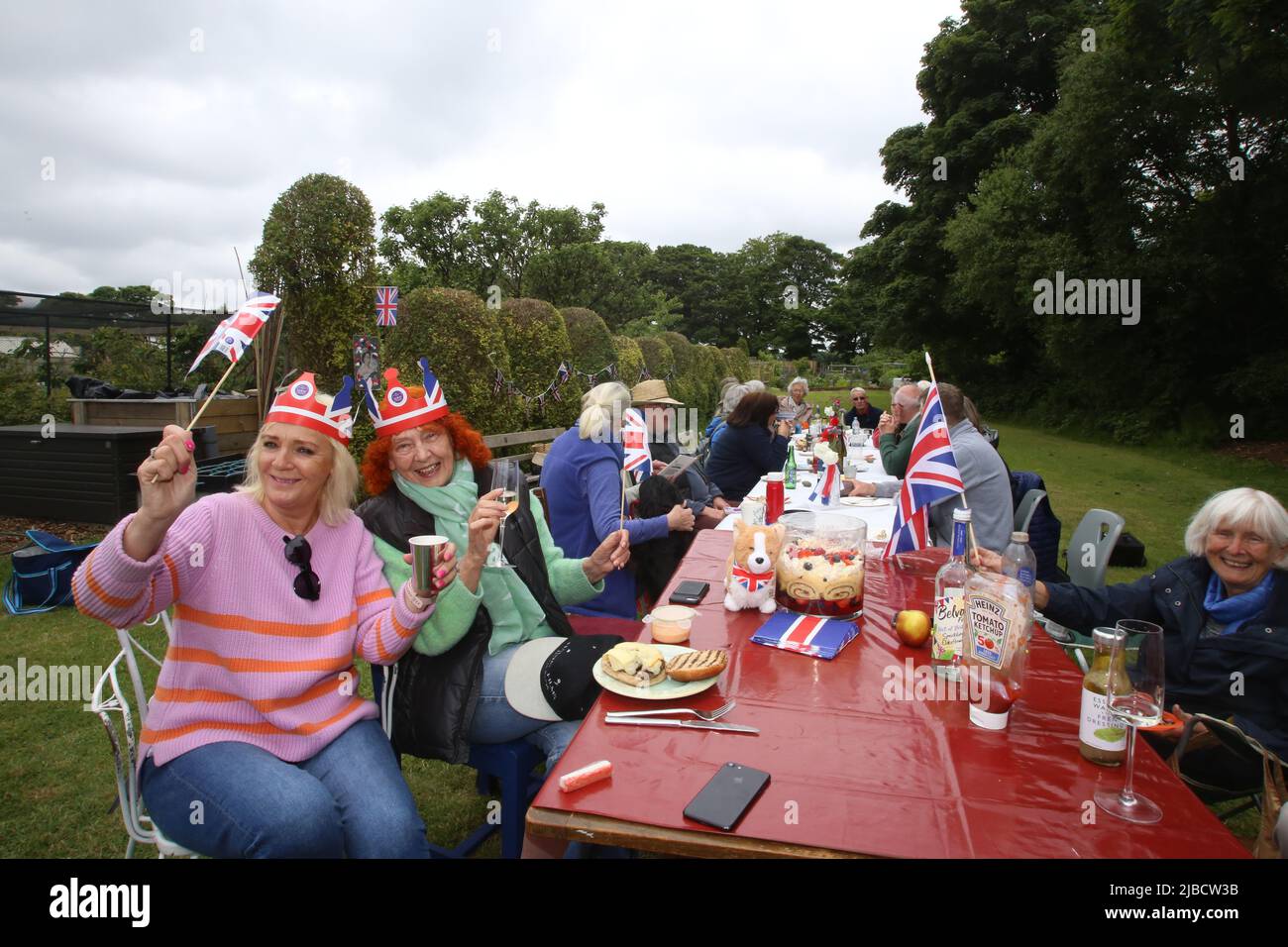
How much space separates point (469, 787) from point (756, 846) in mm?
2374

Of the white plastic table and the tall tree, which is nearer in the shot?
the white plastic table

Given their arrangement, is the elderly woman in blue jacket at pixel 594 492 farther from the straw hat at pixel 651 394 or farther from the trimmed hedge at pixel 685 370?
the trimmed hedge at pixel 685 370

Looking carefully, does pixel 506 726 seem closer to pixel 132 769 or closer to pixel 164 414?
pixel 132 769

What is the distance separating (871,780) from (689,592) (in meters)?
1.37

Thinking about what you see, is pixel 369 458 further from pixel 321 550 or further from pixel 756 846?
pixel 756 846

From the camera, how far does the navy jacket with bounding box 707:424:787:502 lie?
6426 millimetres

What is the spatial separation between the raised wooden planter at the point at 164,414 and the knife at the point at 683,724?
29.5ft

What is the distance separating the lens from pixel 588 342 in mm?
12320

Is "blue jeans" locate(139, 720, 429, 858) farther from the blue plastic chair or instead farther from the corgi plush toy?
the corgi plush toy

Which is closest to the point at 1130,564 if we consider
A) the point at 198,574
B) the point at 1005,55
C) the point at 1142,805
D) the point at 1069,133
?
the point at 1142,805

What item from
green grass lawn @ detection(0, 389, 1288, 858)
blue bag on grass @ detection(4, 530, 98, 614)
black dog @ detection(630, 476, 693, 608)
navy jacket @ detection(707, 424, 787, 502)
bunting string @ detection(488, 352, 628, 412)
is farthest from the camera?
bunting string @ detection(488, 352, 628, 412)

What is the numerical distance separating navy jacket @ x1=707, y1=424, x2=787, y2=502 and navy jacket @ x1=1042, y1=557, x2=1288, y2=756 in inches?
141

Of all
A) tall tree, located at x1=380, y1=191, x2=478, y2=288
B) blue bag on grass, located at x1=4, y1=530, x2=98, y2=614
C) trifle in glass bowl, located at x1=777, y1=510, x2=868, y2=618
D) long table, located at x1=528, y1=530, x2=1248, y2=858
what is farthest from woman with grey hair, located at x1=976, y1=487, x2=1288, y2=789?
tall tree, located at x1=380, y1=191, x2=478, y2=288

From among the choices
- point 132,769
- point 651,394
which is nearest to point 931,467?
point 132,769
